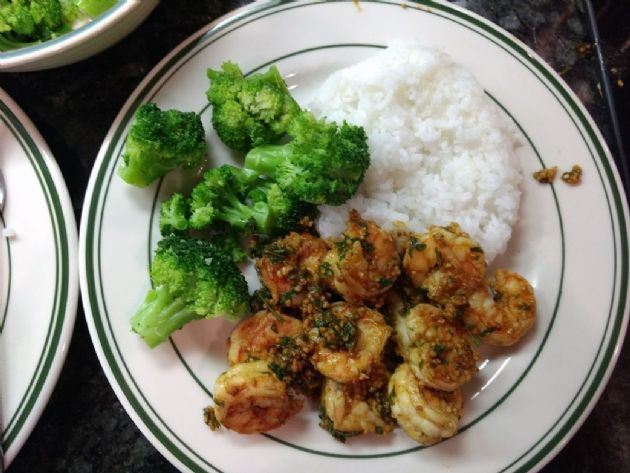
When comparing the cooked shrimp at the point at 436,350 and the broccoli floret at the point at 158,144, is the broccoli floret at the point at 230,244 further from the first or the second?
the cooked shrimp at the point at 436,350

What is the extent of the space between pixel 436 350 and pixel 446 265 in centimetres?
33

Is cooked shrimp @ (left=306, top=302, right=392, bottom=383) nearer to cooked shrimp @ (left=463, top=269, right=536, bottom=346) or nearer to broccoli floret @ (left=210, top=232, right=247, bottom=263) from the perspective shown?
cooked shrimp @ (left=463, top=269, right=536, bottom=346)

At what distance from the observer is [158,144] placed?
2.40 m

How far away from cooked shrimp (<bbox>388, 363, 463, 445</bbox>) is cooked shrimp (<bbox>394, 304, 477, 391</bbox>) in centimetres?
4

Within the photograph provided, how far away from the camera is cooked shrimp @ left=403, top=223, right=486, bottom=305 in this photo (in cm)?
234

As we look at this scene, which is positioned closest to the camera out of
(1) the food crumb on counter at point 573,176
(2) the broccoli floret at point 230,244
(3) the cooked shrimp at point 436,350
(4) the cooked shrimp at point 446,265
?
(3) the cooked shrimp at point 436,350

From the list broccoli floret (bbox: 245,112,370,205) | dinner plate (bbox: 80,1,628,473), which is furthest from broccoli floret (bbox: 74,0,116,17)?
broccoli floret (bbox: 245,112,370,205)

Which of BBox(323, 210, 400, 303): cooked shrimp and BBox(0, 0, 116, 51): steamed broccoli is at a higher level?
BBox(0, 0, 116, 51): steamed broccoli

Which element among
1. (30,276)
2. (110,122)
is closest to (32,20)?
(110,122)

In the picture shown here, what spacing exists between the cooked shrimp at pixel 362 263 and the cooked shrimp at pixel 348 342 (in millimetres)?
86

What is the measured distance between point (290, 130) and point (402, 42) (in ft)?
2.35

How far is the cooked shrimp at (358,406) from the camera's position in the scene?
2.28 m

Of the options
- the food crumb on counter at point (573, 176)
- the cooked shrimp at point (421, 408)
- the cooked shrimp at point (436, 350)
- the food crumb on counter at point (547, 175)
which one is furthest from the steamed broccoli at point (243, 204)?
the food crumb on counter at point (573, 176)

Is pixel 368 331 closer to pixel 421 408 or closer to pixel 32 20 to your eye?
pixel 421 408
